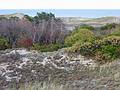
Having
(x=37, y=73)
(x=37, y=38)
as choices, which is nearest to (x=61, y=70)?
(x=37, y=73)

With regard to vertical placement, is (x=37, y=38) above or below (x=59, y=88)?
below

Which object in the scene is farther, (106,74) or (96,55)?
(96,55)

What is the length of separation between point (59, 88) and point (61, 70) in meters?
3.84

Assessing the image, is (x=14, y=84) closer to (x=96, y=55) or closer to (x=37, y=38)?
(x=96, y=55)

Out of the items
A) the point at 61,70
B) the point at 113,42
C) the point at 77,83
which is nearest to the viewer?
the point at 77,83

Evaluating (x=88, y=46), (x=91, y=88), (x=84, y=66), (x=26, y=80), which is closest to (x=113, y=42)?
(x=88, y=46)

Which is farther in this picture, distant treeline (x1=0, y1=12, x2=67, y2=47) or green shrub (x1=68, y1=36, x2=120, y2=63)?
distant treeline (x1=0, y1=12, x2=67, y2=47)

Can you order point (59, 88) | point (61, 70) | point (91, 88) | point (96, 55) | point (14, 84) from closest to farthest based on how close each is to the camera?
point (59, 88) < point (91, 88) < point (14, 84) < point (61, 70) < point (96, 55)

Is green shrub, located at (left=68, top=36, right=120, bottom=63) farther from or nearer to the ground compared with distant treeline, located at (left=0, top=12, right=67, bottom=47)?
farther from the ground

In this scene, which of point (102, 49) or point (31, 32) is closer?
point (102, 49)

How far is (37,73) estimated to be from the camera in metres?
11.9

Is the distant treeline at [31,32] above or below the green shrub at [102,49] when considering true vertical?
below

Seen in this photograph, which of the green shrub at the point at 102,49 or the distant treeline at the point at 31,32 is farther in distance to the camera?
the distant treeline at the point at 31,32

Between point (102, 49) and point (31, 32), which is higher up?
point (102, 49)
